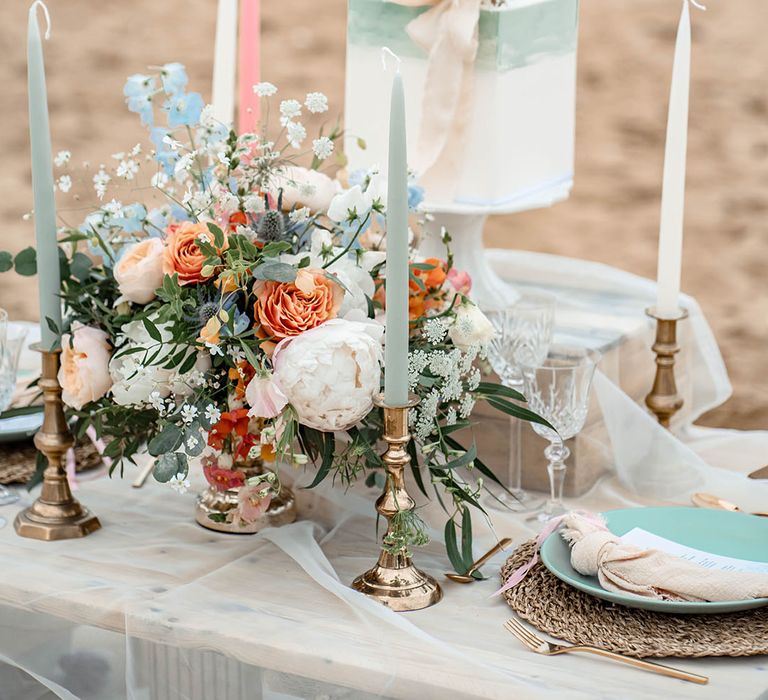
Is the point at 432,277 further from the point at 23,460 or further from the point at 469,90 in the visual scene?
the point at 23,460

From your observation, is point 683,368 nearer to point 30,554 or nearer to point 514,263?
point 514,263

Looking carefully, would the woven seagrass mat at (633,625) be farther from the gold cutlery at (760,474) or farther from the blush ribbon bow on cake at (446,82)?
the blush ribbon bow on cake at (446,82)

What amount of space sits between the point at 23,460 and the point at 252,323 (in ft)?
1.30

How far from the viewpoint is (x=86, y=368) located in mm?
1018

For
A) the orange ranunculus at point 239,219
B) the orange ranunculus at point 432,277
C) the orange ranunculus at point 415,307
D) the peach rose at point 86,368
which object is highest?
the orange ranunculus at point 239,219

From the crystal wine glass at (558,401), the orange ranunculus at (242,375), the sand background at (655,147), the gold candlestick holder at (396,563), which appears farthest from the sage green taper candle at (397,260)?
the sand background at (655,147)

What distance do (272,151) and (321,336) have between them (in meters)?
0.20

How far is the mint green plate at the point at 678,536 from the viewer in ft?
2.87

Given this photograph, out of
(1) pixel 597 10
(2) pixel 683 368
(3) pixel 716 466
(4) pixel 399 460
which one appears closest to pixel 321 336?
(4) pixel 399 460

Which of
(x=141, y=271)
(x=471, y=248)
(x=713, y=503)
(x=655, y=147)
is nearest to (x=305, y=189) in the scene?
(x=141, y=271)

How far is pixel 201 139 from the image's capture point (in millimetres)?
1054

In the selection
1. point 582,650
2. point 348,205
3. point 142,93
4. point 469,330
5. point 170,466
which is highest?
point 142,93

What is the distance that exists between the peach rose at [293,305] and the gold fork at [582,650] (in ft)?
0.91

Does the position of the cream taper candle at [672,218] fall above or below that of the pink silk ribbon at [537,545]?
above
